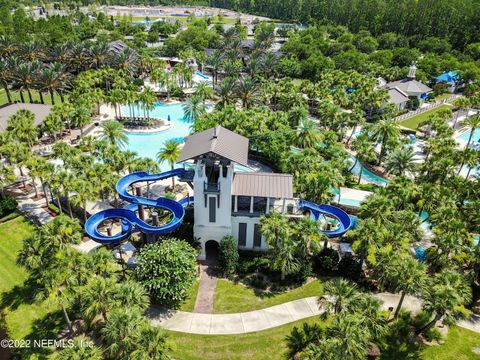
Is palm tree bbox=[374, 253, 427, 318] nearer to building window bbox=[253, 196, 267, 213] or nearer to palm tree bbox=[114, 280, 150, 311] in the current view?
building window bbox=[253, 196, 267, 213]

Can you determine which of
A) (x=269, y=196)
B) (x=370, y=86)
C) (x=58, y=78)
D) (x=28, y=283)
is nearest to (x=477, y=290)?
(x=269, y=196)

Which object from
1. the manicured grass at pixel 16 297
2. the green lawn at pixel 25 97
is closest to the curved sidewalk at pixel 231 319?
the manicured grass at pixel 16 297

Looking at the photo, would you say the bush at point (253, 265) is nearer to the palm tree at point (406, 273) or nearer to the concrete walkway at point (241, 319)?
the concrete walkway at point (241, 319)

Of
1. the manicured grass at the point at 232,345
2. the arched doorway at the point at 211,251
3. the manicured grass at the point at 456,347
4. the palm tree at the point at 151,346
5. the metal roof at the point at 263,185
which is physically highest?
the metal roof at the point at 263,185

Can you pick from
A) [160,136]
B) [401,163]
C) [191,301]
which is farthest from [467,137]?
[191,301]

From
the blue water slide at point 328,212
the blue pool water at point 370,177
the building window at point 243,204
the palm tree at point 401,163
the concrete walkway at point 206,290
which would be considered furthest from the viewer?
the blue pool water at point 370,177

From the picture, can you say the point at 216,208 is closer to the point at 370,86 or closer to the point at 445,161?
the point at 445,161

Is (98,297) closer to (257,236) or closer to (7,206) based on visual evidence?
(257,236)
